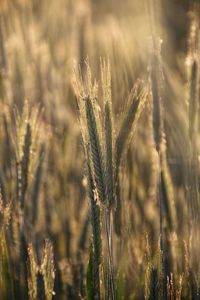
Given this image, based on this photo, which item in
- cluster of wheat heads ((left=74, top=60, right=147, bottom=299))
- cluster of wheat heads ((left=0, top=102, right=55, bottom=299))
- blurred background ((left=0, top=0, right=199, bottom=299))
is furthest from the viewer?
blurred background ((left=0, top=0, right=199, bottom=299))

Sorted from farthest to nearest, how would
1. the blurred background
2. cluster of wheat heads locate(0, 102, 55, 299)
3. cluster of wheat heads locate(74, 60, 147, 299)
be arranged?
the blurred background < cluster of wheat heads locate(0, 102, 55, 299) < cluster of wheat heads locate(74, 60, 147, 299)

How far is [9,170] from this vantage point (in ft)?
7.30

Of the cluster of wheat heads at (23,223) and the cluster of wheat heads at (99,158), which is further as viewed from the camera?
the cluster of wheat heads at (23,223)

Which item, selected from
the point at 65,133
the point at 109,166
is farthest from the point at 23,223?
the point at 65,133

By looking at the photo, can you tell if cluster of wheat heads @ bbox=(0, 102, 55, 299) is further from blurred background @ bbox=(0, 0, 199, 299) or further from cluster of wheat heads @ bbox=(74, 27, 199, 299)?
cluster of wheat heads @ bbox=(74, 27, 199, 299)

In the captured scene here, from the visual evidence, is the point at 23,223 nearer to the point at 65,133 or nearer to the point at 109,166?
the point at 109,166

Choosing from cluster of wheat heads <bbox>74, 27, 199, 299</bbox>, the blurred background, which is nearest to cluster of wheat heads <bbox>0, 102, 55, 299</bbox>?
the blurred background

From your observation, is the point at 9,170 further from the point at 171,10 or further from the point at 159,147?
the point at 171,10

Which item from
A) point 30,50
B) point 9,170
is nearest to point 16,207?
point 9,170

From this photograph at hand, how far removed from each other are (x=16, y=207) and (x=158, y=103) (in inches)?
25.2

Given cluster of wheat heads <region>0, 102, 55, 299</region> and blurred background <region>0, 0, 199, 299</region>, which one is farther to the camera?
blurred background <region>0, 0, 199, 299</region>

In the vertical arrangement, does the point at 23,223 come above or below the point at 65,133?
below

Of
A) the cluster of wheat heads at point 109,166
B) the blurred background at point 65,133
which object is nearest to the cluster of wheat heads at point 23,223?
the blurred background at point 65,133

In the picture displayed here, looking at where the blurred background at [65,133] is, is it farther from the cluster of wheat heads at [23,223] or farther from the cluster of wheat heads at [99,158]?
the cluster of wheat heads at [99,158]
